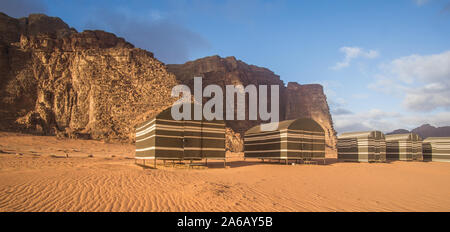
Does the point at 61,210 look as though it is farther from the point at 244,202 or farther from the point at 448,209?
the point at 448,209

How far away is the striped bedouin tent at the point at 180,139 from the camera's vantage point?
18.2 m

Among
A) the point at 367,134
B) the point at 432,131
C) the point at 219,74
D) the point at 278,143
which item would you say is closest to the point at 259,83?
the point at 219,74

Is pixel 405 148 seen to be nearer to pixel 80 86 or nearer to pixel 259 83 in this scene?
pixel 80 86

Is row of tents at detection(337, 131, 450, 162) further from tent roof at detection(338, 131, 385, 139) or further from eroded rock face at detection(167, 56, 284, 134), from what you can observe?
eroded rock face at detection(167, 56, 284, 134)

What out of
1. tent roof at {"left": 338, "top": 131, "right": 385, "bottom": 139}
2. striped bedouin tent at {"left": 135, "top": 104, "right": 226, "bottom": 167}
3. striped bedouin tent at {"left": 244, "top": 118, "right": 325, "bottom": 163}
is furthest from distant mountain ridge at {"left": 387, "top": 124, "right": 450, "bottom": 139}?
striped bedouin tent at {"left": 135, "top": 104, "right": 226, "bottom": 167}

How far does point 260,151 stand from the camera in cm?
2780

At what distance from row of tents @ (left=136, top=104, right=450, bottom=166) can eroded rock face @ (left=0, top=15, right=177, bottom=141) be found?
22.6 m

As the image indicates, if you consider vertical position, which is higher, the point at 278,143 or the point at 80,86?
the point at 80,86

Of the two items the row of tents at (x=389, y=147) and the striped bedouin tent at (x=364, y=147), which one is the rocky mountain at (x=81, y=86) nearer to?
the striped bedouin tent at (x=364, y=147)

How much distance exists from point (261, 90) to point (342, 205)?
8386cm

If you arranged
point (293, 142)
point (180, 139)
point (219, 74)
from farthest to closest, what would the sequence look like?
point (219, 74) < point (293, 142) < point (180, 139)

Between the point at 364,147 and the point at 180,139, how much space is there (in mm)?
21530

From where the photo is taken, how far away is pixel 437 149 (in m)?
37.8
